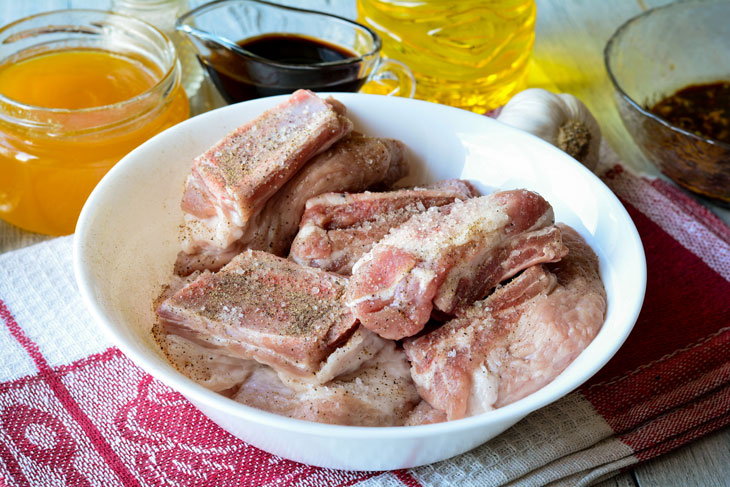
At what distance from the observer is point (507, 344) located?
176 centimetres

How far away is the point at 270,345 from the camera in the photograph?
1.73 meters

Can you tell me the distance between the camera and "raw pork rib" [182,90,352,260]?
1983 millimetres

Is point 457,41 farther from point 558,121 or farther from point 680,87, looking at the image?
point 680,87

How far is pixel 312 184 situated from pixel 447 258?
1.63ft

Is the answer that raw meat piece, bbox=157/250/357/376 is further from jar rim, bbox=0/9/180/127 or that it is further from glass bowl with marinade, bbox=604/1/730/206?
glass bowl with marinade, bbox=604/1/730/206

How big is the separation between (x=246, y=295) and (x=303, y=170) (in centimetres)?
44

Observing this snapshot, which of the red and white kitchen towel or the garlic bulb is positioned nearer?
the red and white kitchen towel

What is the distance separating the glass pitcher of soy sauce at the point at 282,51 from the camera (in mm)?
2732

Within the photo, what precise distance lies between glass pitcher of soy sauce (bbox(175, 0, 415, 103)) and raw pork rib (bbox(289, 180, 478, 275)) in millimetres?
783

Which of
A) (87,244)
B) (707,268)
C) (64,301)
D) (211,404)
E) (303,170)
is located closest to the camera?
(211,404)

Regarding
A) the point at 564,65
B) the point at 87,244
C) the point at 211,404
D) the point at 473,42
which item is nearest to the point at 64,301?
the point at 87,244

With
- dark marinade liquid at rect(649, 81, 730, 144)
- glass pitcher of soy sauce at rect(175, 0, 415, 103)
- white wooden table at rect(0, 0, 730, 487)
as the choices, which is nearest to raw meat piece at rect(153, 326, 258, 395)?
white wooden table at rect(0, 0, 730, 487)

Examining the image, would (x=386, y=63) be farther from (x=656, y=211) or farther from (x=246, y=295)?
(x=246, y=295)

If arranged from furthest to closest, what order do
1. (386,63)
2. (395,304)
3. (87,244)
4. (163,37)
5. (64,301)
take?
(386,63), (163,37), (64,301), (87,244), (395,304)
